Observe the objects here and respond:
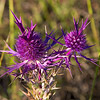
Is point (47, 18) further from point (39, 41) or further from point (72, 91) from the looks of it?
point (39, 41)

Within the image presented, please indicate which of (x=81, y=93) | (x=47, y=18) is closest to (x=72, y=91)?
(x=81, y=93)

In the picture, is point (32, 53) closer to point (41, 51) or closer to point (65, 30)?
point (41, 51)

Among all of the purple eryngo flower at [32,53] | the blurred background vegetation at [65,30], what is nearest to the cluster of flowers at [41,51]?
the purple eryngo flower at [32,53]

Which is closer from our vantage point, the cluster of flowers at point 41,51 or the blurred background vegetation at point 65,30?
the cluster of flowers at point 41,51

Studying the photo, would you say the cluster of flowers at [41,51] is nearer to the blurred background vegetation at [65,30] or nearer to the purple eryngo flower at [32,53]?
the purple eryngo flower at [32,53]

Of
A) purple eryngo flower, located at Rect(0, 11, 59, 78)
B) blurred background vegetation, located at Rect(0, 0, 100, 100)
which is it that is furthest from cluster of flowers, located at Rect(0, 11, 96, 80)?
blurred background vegetation, located at Rect(0, 0, 100, 100)

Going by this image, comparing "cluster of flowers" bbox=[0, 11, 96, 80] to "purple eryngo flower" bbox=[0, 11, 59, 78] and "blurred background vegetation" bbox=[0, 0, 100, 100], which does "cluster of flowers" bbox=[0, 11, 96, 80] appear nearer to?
"purple eryngo flower" bbox=[0, 11, 59, 78]

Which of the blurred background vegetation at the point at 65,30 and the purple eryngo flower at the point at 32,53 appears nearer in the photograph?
the purple eryngo flower at the point at 32,53

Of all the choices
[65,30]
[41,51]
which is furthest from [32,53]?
[65,30]
